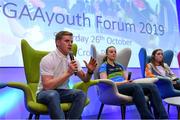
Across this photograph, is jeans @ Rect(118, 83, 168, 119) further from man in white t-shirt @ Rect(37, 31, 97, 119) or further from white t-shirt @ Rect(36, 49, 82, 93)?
white t-shirt @ Rect(36, 49, 82, 93)

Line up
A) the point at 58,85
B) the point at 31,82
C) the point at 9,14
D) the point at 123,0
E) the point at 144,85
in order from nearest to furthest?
the point at 58,85 < the point at 31,82 < the point at 144,85 < the point at 9,14 < the point at 123,0

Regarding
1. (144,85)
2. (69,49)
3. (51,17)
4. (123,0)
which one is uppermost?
(123,0)

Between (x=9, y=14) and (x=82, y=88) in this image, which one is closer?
(x=82, y=88)

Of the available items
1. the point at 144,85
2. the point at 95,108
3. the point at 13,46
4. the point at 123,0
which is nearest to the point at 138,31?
the point at 123,0

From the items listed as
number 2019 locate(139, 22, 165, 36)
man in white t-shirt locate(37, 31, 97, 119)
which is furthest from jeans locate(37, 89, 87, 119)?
number 2019 locate(139, 22, 165, 36)

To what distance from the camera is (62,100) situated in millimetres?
2922

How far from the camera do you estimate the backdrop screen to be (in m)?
3.98

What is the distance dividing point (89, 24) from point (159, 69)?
1.24 meters

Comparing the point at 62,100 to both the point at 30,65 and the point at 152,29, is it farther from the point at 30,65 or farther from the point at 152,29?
the point at 152,29

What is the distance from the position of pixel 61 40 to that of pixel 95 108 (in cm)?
206

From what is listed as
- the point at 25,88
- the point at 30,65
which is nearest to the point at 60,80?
the point at 25,88

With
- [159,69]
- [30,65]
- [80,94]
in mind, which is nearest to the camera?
[80,94]

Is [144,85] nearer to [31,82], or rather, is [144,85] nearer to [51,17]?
[31,82]

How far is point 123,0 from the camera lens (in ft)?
17.1
